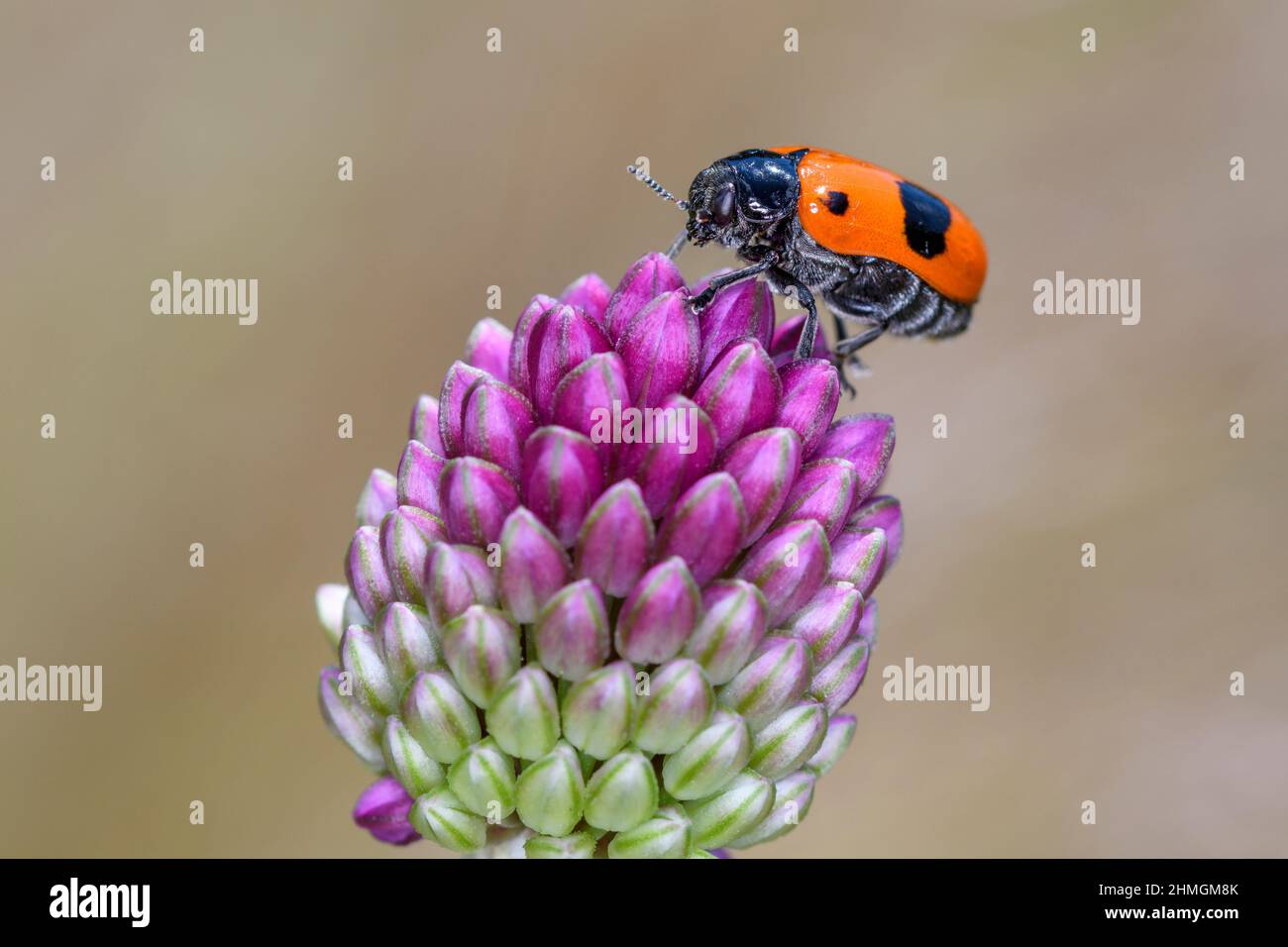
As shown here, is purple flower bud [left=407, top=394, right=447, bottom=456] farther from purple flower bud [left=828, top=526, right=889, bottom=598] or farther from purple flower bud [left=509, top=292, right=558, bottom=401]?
purple flower bud [left=828, top=526, right=889, bottom=598]

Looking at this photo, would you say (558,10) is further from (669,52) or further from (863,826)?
(863,826)

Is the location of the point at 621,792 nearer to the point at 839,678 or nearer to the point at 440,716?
the point at 440,716

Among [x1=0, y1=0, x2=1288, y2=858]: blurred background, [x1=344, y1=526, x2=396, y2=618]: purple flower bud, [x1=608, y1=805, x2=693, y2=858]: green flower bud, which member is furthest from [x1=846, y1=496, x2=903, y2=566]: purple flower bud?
[x1=0, y1=0, x2=1288, y2=858]: blurred background

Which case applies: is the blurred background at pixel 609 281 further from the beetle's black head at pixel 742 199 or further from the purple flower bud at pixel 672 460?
the purple flower bud at pixel 672 460

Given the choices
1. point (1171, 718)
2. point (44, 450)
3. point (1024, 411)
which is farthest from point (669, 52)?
point (1171, 718)
